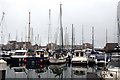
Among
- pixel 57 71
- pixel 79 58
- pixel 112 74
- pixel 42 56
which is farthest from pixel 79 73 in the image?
pixel 42 56

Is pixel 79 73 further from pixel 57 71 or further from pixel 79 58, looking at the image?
pixel 79 58

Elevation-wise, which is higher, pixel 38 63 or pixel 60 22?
pixel 60 22

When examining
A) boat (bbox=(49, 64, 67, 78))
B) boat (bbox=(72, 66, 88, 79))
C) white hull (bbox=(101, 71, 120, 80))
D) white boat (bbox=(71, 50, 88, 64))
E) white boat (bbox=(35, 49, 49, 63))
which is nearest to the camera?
white hull (bbox=(101, 71, 120, 80))

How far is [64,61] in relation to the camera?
153ft

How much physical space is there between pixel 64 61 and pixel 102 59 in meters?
7.36

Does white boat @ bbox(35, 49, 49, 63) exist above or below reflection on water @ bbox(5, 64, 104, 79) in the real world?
above

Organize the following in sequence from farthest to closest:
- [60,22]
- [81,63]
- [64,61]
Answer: [60,22], [64,61], [81,63]

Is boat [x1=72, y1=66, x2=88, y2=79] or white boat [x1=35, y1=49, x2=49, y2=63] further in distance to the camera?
white boat [x1=35, y1=49, x2=49, y2=63]

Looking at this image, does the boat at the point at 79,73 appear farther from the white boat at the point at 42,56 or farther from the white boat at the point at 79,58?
the white boat at the point at 42,56

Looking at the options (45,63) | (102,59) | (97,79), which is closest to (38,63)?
(45,63)

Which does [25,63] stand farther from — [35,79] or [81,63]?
[35,79]

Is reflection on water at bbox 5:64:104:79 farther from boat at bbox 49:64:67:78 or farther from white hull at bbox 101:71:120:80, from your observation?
white hull at bbox 101:71:120:80

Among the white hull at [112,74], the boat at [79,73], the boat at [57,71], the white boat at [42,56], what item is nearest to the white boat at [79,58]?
the white boat at [42,56]

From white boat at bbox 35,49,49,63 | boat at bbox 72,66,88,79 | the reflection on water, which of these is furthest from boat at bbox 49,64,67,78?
white boat at bbox 35,49,49,63
